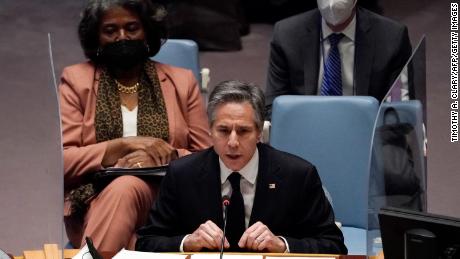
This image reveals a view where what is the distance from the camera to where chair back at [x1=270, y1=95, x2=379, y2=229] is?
4094 mm

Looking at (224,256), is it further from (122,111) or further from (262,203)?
(122,111)

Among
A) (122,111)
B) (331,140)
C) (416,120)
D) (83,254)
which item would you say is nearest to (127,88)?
(122,111)

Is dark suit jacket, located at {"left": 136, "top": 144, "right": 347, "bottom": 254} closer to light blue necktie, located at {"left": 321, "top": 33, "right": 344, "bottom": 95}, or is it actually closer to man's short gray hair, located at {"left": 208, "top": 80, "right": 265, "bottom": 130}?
man's short gray hair, located at {"left": 208, "top": 80, "right": 265, "bottom": 130}

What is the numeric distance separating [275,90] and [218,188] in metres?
1.23

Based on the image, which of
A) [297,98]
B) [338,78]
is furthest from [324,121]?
[338,78]

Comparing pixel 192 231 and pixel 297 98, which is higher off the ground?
pixel 297 98

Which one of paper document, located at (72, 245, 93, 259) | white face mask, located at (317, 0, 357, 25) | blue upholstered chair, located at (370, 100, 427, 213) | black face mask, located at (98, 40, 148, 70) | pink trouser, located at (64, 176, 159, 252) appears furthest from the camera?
white face mask, located at (317, 0, 357, 25)

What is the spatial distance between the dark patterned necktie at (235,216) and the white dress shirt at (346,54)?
49.2 inches

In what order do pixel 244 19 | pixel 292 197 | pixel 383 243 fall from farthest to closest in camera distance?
1. pixel 244 19
2. pixel 292 197
3. pixel 383 243

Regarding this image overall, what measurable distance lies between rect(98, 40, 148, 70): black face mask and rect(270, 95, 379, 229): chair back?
552 mm

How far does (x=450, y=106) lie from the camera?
6.60m

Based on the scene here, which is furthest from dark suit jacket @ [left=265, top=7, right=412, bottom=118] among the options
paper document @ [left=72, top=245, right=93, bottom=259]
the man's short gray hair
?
paper document @ [left=72, top=245, right=93, bottom=259]

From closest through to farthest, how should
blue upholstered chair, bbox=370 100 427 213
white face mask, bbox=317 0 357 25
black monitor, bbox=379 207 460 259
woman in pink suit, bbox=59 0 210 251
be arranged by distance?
black monitor, bbox=379 207 460 259
blue upholstered chair, bbox=370 100 427 213
woman in pink suit, bbox=59 0 210 251
white face mask, bbox=317 0 357 25

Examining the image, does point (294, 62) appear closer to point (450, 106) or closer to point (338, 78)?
point (338, 78)
